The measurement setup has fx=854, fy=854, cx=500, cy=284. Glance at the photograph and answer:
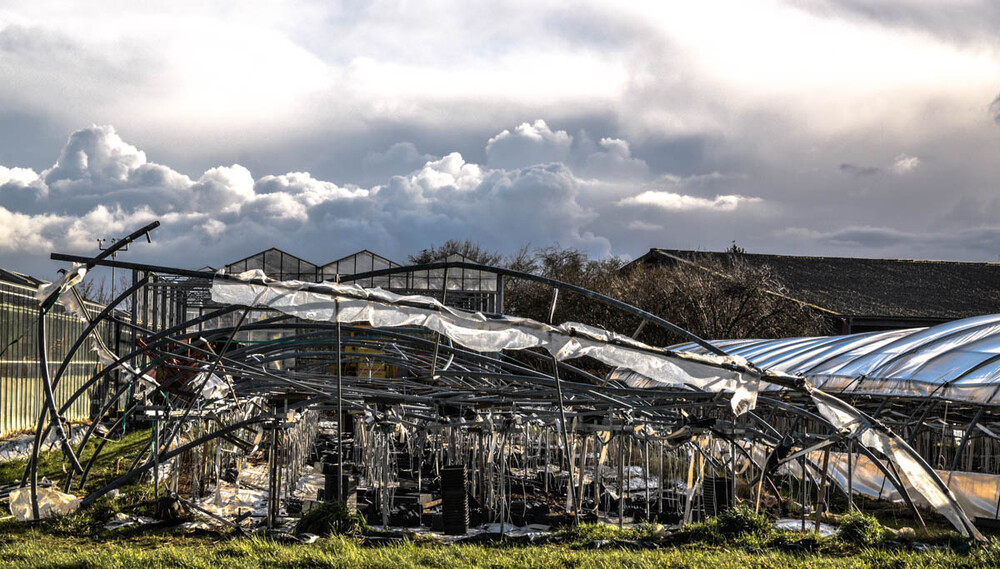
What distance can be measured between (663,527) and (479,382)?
7.25 meters

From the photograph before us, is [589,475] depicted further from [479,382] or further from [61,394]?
[61,394]

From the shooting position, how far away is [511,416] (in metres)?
11.6

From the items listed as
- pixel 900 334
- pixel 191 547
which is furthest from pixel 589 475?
pixel 191 547

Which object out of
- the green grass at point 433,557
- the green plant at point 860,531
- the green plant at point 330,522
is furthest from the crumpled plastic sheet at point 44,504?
the green plant at point 860,531

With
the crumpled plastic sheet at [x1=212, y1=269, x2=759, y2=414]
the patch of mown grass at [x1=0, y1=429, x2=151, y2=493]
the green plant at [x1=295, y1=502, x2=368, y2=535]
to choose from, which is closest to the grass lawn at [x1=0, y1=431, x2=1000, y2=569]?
the green plant at [x1=295, y1=502, x2=368, y2=535]

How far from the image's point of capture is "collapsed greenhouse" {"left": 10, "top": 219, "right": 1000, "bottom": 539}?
24.0ft

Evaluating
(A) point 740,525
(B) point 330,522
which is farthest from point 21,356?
(A) point 740,525

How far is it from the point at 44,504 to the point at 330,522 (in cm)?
353

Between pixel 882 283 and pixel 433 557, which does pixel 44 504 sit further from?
pixel 882 283

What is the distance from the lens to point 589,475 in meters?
14.4

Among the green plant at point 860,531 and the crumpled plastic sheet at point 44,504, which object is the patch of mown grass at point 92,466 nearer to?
the crumpled plastic sheet at point 44,504

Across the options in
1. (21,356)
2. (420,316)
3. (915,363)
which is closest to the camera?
(420,316)

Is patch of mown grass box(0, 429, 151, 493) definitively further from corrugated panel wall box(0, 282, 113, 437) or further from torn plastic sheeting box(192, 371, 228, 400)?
corrugated panel wall box(0, 282, 113, 437)

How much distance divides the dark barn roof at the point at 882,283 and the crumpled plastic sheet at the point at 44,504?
92.6 ft
